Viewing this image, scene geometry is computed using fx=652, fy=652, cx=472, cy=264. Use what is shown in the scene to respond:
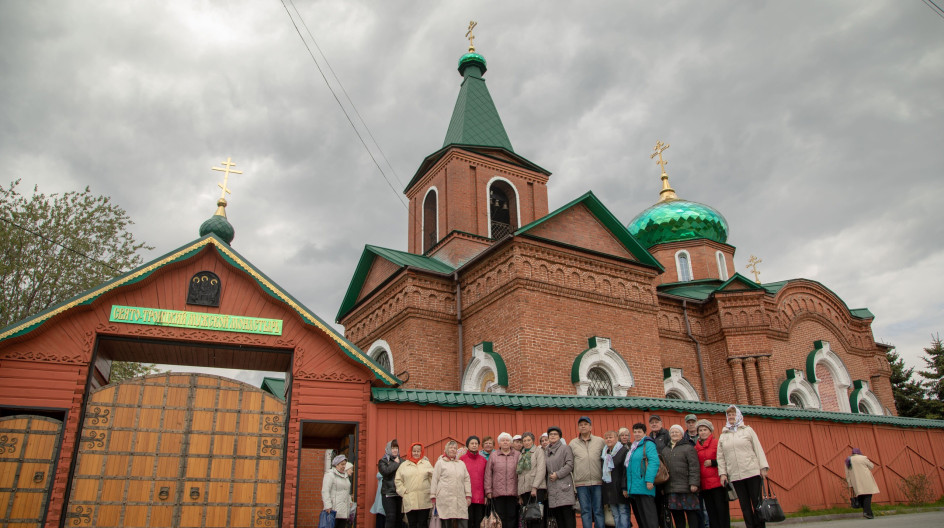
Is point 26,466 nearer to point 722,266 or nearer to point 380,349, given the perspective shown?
point 380,349

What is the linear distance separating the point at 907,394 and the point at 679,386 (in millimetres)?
16933

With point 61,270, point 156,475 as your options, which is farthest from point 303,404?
point 61,270

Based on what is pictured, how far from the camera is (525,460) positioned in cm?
668

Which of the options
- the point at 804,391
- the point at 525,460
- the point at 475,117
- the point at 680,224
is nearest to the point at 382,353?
the point at 475,117

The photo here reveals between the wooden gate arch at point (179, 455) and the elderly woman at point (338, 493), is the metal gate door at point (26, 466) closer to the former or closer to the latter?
the wooden gate arch at point (179, 455)

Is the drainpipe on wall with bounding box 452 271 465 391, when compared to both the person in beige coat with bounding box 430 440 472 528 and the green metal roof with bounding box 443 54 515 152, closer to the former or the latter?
the green metal roof with bounding box 443 54 515 152

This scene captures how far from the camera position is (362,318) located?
16.9 meters

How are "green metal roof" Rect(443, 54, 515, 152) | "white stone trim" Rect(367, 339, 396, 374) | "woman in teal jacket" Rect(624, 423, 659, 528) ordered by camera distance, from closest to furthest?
1. "woman in teal jacket" Rect(624, 423, 659, 528)
2. "white stone trim" Rect(367, 339, 396, 374)
3. "green metal roof" Rect(443, 54, 515, 152)

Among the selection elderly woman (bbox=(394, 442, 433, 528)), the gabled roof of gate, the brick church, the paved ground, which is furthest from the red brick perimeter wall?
the paved ground

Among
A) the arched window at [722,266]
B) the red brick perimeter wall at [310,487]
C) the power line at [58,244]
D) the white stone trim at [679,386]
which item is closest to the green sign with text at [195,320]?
the red brick perimeter wall at [310,487]

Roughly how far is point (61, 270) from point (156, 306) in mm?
11778

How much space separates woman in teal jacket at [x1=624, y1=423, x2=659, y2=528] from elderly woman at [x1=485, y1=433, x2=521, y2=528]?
3.87ft

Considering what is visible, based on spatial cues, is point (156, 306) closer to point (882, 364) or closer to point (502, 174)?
point (502, 174)

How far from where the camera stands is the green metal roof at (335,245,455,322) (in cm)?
1523
